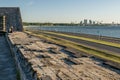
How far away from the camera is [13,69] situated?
19906 millimetres

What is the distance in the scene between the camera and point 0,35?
2231 inches

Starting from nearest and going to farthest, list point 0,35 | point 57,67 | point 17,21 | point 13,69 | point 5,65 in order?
1. point 57,67
2. point 13,69
3. point 5,65
4. point 0,35
5. point 17,21

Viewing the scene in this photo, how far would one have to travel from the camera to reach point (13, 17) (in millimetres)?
62750

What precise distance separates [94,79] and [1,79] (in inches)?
321

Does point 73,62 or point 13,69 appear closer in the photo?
point 73,62

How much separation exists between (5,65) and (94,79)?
12.7 meters

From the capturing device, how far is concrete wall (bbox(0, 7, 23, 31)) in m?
A: 60.9

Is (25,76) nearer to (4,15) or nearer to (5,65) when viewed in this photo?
(5,65)

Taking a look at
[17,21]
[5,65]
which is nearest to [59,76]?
[5,65]

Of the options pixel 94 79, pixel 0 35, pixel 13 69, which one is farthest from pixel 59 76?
pixel 0 35

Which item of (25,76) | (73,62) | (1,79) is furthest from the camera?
(1,79)

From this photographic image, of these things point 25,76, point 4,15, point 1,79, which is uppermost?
point 4,15

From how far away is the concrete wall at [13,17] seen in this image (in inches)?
2397

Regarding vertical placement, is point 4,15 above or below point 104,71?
above
